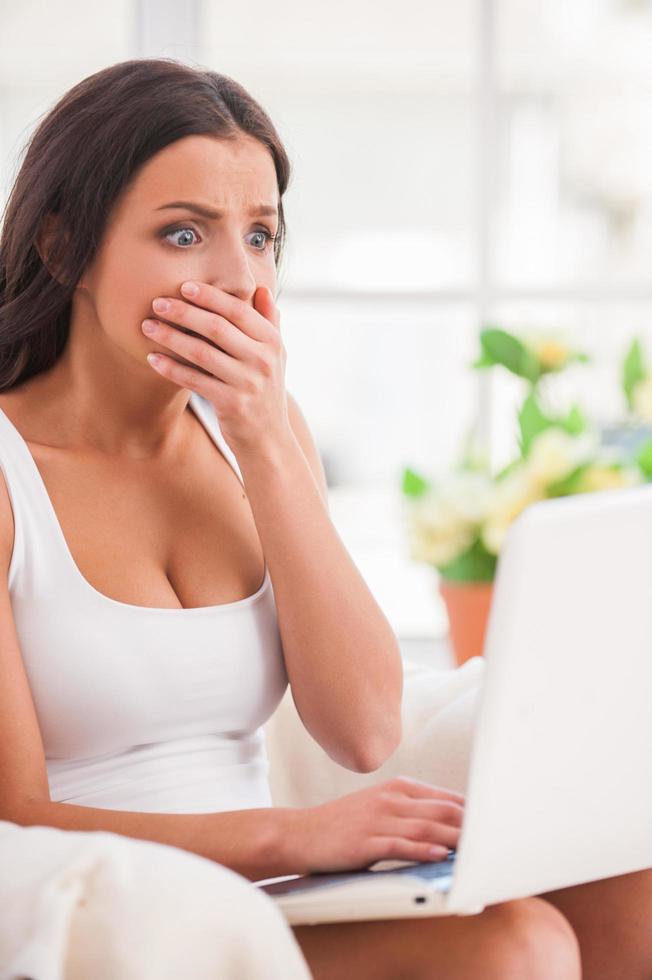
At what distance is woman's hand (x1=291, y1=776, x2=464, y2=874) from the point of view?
3.57ft

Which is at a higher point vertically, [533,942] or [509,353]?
[533,942]

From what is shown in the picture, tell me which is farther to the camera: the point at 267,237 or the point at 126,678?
the point at 267,237

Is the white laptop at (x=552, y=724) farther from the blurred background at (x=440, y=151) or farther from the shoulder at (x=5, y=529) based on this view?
the blurred background at (x=440, y=151)

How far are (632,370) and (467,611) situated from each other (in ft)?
2.20

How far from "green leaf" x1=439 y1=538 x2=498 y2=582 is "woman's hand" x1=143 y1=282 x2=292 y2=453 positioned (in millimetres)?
1624

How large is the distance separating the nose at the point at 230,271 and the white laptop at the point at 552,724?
0.53m

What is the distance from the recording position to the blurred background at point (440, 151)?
331 centimetres

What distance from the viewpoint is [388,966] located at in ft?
3.52

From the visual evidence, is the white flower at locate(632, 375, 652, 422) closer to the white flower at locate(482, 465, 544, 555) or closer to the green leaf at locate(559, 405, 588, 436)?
the green leaf at locate(559, 405, 588, 436)

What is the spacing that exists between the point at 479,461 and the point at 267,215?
1.68m

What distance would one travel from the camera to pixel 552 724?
36.8 inches

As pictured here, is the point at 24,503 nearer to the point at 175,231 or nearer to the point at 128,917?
the point at 175,231

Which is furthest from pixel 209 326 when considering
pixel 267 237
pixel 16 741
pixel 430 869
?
pixel 430 869

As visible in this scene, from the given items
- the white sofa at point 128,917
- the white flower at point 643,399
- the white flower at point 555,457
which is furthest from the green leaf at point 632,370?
the white sofa at point 128,917
